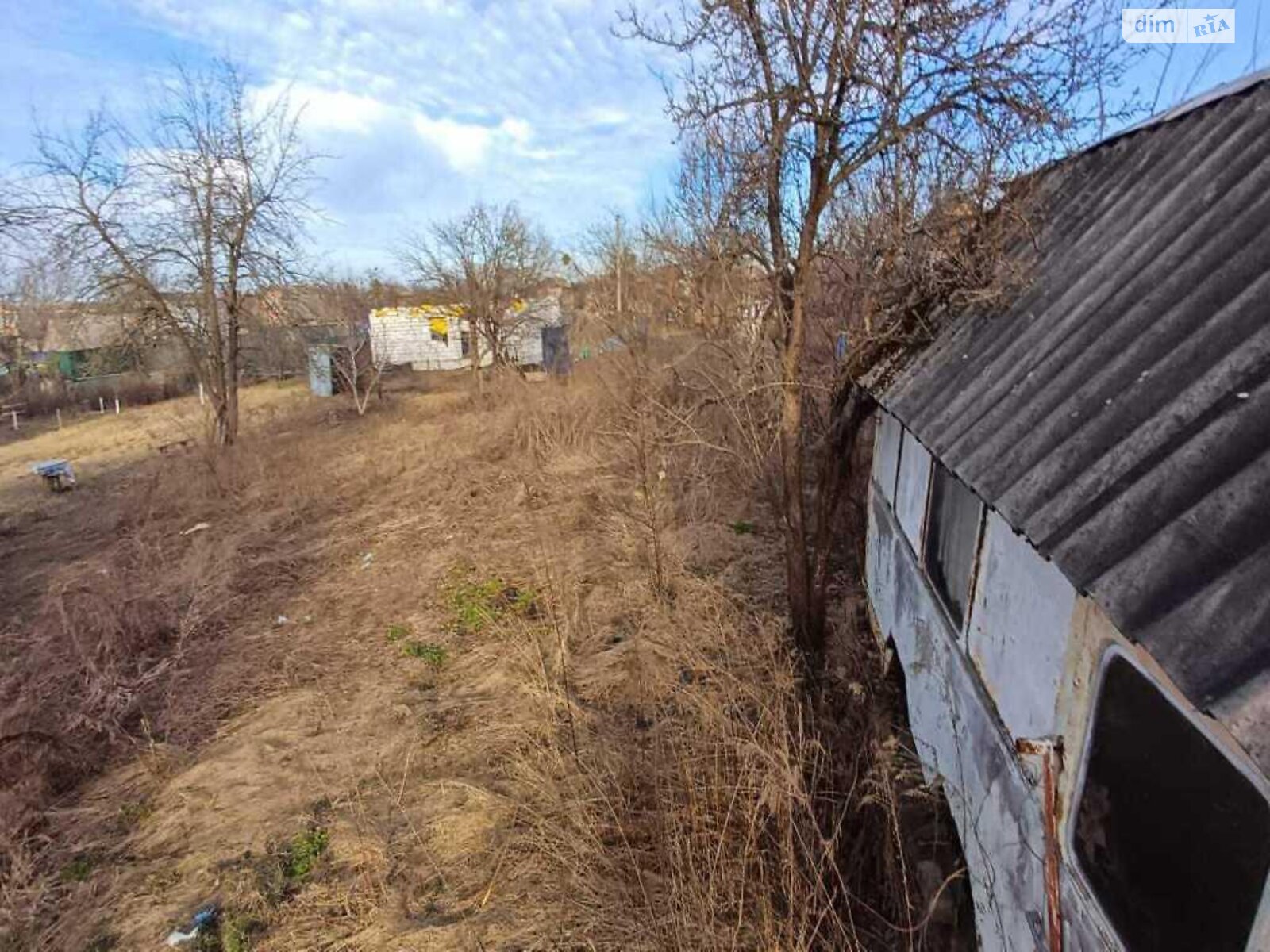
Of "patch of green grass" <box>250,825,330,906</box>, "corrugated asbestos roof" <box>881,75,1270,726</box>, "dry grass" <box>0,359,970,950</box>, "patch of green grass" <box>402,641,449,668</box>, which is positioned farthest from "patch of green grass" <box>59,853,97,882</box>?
"corrugated asbestos roof" <box>881,75,1270,726</box>

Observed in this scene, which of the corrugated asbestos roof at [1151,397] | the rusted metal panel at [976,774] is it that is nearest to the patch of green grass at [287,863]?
the rusted metal panel at [976,774]

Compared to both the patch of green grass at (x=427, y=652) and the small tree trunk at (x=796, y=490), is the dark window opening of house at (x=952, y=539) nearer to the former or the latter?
the small tree trunk at (x=796, y=490)

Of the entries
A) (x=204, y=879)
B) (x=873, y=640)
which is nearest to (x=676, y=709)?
(x=873, y=640)

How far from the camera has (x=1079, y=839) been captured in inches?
72.7

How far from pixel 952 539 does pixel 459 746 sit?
3696 mm

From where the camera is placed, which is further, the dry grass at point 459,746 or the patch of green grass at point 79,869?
the patch of green grass at point 79,869

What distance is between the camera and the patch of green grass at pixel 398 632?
688cm

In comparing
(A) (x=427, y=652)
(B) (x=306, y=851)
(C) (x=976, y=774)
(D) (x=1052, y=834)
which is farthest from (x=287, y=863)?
(D) (x=1052, y=834)

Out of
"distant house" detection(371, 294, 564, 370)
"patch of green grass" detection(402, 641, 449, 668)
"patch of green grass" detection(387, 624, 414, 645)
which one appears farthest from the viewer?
"distant house" detection(371, 294, 564, 370)

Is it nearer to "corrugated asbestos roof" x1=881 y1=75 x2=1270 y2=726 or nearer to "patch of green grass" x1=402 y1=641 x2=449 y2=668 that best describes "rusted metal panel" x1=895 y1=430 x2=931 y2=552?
"corrugated asbestos roof" x1=881 y1=75 x2=1270 y2=726

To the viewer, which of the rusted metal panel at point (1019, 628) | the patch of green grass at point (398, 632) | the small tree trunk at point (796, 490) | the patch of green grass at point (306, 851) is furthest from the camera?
the patch of green grass at point (398, 632)

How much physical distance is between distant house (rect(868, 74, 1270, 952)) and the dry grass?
2.33 feet

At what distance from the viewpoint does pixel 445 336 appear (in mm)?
30734

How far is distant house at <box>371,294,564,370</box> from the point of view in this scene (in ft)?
81.4
